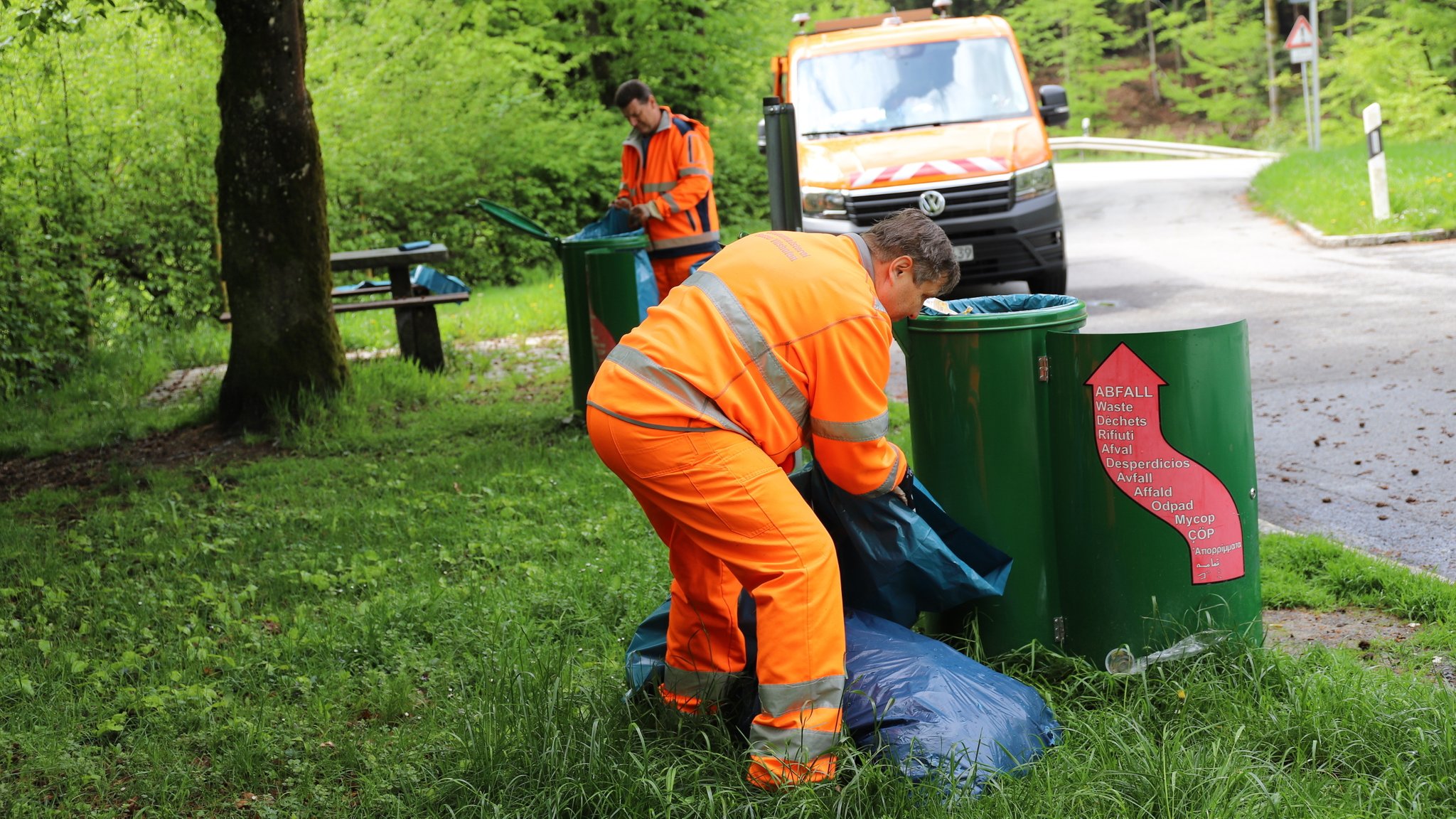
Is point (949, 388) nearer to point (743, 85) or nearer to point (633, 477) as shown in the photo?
Result: point (633, 477)

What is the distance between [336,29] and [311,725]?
45.1 feet

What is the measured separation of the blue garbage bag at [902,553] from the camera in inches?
131

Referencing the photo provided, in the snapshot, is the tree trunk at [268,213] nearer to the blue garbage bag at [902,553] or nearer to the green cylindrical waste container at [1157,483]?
the blue garbage bag at [902,553]

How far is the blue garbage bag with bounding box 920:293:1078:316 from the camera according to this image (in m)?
3.73

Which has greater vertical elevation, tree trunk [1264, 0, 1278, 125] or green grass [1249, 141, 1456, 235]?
tree trunk [1264, 0, 1278, 125]

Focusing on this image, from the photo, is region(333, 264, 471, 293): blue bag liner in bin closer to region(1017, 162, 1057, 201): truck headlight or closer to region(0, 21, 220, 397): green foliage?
region(0, 21, 220, 397): green foliage

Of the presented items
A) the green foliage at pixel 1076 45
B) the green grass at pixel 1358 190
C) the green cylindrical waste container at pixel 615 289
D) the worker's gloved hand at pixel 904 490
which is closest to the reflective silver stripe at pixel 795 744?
the worker's gloved hand at pixel 904 490

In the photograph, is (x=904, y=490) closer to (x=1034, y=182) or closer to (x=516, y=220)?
(x=516, y=220)

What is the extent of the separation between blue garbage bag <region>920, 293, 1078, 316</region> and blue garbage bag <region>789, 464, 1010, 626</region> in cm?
62

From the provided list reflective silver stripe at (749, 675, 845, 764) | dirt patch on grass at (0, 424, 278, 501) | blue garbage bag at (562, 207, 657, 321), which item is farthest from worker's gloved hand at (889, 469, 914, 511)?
dirt patch on grass at (0, 424, 278, 501)

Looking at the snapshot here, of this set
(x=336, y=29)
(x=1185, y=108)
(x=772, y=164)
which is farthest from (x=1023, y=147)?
(x=1185, y=108)

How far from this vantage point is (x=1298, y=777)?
284 centimetres

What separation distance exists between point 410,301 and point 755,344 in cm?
719

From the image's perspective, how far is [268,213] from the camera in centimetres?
796
